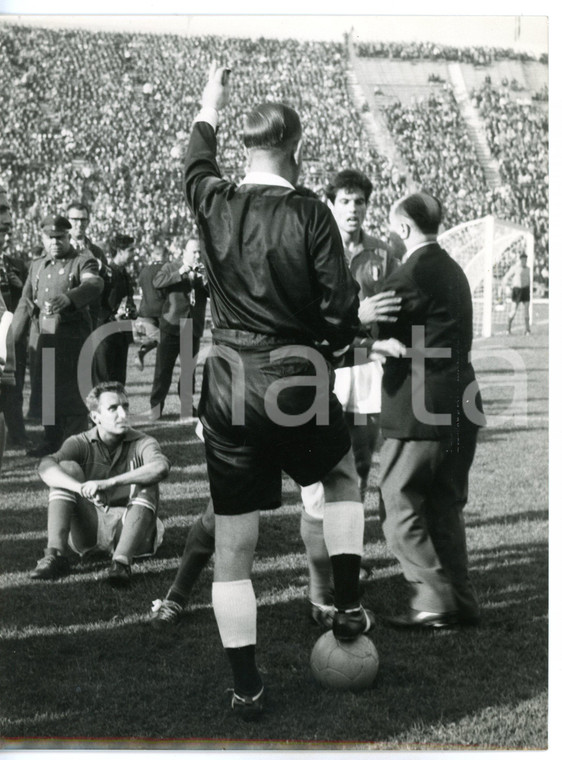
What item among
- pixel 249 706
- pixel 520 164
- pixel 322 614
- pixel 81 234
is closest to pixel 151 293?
pixel 81 234

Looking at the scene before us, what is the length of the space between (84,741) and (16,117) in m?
11.7

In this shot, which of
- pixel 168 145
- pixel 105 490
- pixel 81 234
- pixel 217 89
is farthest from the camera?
pixel 168 145

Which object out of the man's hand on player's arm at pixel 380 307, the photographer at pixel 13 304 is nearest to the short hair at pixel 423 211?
the man's hand on player's arm at pixel 380 307

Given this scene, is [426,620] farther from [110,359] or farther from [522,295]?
[522,295]

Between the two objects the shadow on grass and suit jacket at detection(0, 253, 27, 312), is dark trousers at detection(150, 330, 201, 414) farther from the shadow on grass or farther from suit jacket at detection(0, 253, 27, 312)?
the shadow on grass

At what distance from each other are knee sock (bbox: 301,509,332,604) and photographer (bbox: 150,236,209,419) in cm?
464

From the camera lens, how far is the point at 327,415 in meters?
2.90

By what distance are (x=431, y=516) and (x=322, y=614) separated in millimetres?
629

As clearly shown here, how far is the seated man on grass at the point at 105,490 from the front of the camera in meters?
4.47

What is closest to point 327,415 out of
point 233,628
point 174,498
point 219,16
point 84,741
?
point 233,628

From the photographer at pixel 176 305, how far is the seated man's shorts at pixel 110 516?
12.4 ft

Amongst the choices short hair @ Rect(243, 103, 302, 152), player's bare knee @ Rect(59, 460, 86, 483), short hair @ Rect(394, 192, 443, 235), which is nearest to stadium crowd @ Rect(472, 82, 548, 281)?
short hair @ Rect(394, 192, 443, 235)

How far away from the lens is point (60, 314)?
6902 mm

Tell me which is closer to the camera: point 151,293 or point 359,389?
point 359,389
